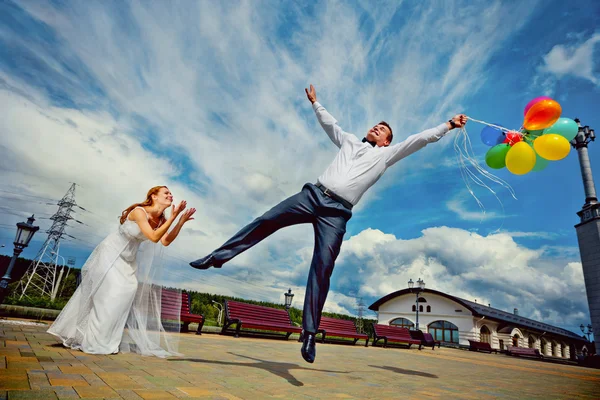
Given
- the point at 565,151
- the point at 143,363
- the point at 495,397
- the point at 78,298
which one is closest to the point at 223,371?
the point at 143,363

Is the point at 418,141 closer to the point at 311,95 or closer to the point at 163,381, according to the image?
the point at 311,95

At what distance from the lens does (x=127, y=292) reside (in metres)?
3.89

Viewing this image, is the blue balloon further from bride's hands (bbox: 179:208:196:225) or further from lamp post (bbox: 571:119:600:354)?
lamp post (bbox: 571:119:600:354)

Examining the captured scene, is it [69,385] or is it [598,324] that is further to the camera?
[598,324]

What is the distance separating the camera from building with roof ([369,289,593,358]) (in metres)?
32.7

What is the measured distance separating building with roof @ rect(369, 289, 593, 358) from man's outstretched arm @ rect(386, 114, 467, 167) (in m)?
28.8

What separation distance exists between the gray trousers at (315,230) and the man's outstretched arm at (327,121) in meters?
0.84

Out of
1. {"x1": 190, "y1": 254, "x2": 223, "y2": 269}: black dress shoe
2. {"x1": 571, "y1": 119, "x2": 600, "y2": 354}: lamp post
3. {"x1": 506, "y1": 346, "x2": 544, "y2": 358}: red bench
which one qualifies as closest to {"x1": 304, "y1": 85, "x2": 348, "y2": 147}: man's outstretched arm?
{"x1": 190, "y1": 254, "x2": 223, "y2": 269}: black dress shoe

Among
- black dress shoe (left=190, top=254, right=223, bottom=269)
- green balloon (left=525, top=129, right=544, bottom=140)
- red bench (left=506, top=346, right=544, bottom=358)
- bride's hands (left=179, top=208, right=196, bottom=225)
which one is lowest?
black dress shoe (left=190, top=254, right=223, bottom=269)

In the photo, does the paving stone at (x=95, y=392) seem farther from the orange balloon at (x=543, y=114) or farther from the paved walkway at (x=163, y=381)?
the orange balloon at (x=543, y=114)

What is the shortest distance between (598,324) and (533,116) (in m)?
19.5

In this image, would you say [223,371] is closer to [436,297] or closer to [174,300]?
[174,300]

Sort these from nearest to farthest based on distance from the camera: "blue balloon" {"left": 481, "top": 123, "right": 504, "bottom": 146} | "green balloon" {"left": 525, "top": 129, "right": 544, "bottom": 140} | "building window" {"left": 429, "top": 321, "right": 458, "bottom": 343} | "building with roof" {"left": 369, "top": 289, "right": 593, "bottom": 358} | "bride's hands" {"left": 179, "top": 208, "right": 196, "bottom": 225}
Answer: "bride's hands" {"left": 179, "top": 208, "right": 196, "bottom": 225} < "green balloon" {"left": 525, "top": 129, "right": 544, "bottom": 140} < "blue balloon" {"left": 481, "top": 123, "right": 504, "bottom": 146} < "building with roof" {"left": 369, "top": 289, "right": 593, "bottom": 358} < "building window" {"left": 429, "top": 321, "right": 458, "bottom": 343}

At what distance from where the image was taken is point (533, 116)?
5098mm
